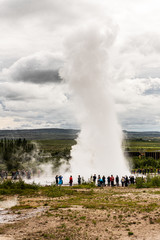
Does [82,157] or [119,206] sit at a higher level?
[82,157]

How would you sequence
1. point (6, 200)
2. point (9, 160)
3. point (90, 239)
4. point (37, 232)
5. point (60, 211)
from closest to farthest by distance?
point (90, 239), point (37, 232), point (60, 211), point (6, 200), point (9, 160)

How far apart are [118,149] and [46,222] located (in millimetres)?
25503

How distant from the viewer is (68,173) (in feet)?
117

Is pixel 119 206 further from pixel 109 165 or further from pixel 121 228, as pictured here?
pixel 109 165

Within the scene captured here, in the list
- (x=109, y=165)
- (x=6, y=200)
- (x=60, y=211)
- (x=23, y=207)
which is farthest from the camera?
(x=109, y=165)

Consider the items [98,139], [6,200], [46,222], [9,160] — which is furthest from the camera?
[9,160]

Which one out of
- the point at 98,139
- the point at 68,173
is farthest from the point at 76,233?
the point at 98,139

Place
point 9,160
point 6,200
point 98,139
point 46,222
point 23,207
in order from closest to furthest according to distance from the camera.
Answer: point 46,222 → point 23,207 → point 6,200 → point 98,139 → point 9,160

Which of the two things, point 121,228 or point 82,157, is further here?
point 82,157

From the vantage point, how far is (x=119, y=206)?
16969mm

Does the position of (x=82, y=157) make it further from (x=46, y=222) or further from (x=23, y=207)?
(x=46, y=222)

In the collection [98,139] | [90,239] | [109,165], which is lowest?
[90,239]

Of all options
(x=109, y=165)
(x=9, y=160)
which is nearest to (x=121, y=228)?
(x=109, y=165)

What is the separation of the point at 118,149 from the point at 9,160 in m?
30.9
